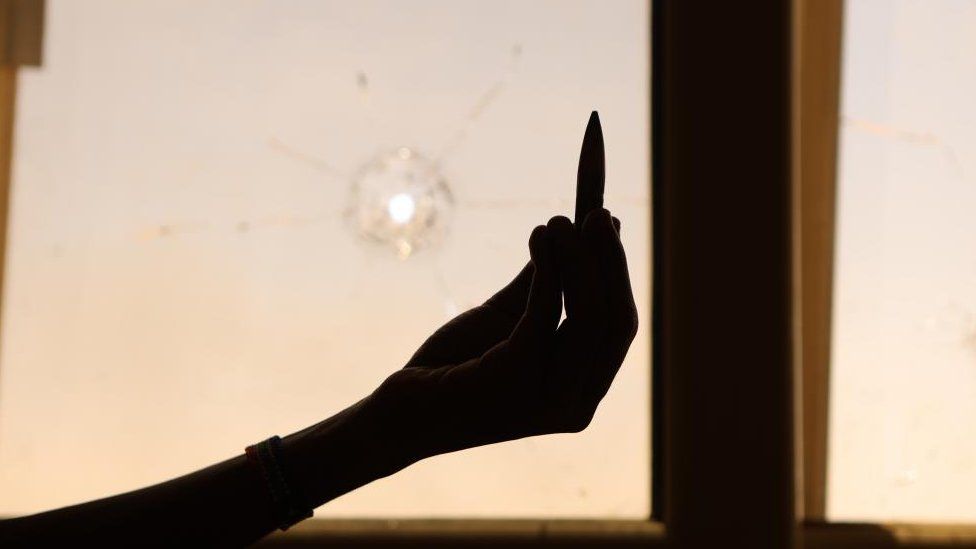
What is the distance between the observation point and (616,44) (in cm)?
122

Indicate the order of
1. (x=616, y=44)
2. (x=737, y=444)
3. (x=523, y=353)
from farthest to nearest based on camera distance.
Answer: (x=616, y=44), (x=737, y=444), (x=523, y=353)

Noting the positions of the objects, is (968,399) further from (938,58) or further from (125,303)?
(125,303)

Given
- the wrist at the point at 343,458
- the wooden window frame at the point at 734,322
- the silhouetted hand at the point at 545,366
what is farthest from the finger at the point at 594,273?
the wooden window frame at the point at 734,322

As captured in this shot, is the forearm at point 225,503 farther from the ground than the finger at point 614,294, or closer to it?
closer to it

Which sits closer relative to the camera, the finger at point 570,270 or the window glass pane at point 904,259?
the finger at point 570,270

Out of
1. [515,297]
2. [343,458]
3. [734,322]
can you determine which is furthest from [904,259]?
[343,458]

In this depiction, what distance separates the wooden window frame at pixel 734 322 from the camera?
43.8 inches

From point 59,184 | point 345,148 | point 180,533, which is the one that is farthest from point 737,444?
point 59,184

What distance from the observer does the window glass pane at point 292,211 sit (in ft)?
3.90

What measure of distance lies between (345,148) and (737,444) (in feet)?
2.25

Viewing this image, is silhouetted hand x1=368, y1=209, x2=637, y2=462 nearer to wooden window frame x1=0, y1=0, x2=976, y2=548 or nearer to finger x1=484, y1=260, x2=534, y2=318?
finger x1=484, y1=260, x2=534, y2=318

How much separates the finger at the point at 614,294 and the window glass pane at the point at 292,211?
2.41ft

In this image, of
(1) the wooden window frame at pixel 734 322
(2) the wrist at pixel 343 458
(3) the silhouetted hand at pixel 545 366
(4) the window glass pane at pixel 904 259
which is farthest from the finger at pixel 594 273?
(4) the window glass pane at pixel 904 259

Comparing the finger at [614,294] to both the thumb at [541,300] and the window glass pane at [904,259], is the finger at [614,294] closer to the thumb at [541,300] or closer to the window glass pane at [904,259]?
the thumb at [541,300]
